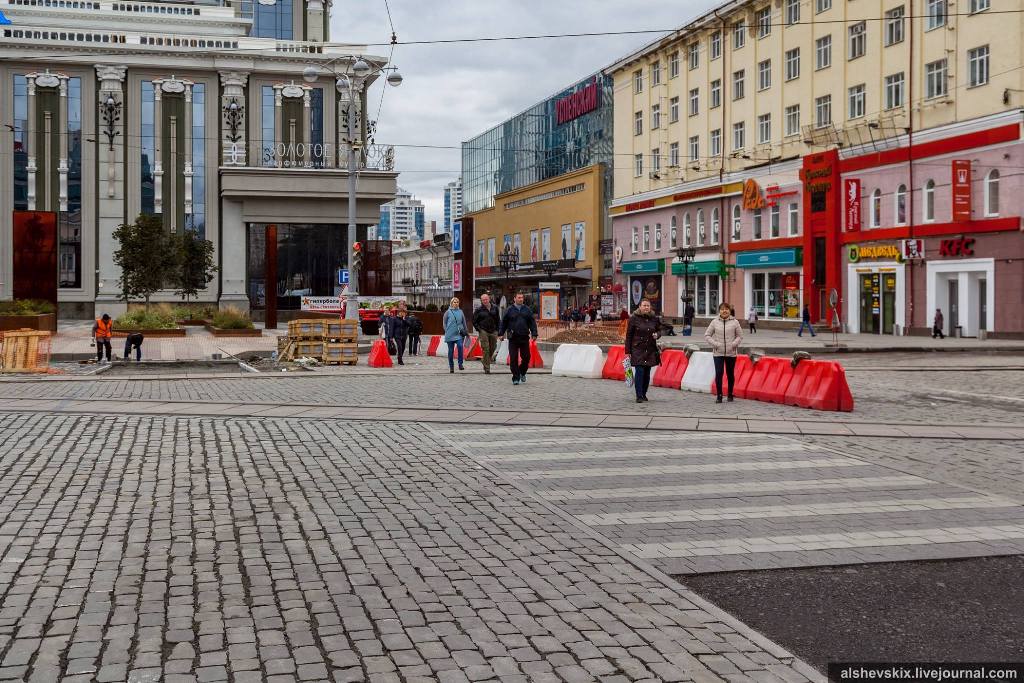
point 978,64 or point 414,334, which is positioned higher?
point 978,64

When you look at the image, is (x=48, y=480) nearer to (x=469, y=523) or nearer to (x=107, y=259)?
(x=469, y=523)

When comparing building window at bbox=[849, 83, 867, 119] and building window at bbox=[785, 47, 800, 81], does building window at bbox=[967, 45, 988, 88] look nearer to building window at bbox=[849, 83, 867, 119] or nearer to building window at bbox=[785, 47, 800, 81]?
building window at bbox=[849, 83, 867, 119]

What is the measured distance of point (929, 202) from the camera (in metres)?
43.1

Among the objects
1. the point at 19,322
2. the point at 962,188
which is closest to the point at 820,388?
the point at 962,188

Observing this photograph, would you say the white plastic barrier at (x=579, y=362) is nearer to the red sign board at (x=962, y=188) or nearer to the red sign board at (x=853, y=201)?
the red sign board at (x=962, y=188)

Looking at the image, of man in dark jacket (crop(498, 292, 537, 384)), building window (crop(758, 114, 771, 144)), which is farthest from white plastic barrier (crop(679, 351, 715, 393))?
building window (crop(758, 114, 771, 144))

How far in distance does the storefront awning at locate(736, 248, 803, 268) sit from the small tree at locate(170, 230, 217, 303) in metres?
28.5

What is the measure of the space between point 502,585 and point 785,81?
5087 centimetres

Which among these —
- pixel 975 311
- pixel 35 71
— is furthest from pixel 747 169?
pixel 35 71

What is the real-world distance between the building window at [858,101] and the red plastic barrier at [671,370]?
31219 mm

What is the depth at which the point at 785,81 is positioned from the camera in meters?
52.7

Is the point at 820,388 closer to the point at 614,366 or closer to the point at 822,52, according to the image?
the point at 614,366

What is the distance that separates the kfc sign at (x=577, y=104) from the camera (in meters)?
80.8

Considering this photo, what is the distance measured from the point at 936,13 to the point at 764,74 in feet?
43.5
